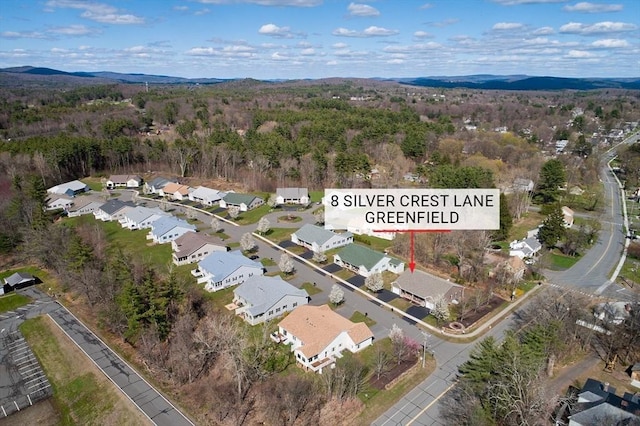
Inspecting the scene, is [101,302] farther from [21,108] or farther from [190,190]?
[21,108]

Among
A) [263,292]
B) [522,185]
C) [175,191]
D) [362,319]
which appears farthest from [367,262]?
[175,191]

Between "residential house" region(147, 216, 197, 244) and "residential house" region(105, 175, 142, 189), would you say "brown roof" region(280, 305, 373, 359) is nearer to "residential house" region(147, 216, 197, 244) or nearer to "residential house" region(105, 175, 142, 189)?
"residential house" region(147, 216, 197, 244)

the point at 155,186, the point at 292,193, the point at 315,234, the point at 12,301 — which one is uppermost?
the point at 292,193

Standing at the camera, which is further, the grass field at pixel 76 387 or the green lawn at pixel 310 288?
the green lawn at pixel 310 288

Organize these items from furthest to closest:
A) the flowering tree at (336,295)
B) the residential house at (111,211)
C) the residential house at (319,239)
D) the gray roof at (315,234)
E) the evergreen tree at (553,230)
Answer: the residential house at (111,211), the gray roof at (315,234), the residential house at (319,239), the evergreen tree at (553,230), the flowering tree at (336,295)

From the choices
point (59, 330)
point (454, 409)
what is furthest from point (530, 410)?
point (59, 330)

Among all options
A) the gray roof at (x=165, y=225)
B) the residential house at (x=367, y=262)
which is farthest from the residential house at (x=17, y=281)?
the residential house at (x=367, y=262)

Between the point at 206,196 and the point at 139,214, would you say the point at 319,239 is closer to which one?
the point at 139,214

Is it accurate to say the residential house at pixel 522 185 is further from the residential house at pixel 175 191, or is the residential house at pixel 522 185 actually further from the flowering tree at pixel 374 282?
the residential house at pixel 175 191
